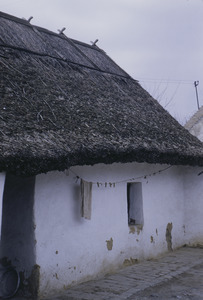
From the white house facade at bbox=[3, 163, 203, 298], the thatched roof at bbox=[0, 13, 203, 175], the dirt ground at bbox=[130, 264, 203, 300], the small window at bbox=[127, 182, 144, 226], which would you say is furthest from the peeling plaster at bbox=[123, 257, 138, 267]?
the thatched roof at bbox=[0, 13, 203, 175]

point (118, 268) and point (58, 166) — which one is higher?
point (58, 166)

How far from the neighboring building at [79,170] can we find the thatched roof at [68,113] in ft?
0.08

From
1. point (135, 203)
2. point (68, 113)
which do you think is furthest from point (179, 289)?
point (68, 113)

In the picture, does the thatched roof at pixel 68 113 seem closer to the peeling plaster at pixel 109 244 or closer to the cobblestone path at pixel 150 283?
the peeling plaster at pixel 109 244

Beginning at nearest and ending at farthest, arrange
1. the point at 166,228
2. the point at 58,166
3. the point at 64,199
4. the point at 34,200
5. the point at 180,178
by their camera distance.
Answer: the point at 58,166 → the point at 34,200 → the point at 64,199 → the point at 166,228 → the point at 180,178

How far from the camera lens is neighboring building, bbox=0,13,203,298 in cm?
562

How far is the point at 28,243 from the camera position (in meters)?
5.83

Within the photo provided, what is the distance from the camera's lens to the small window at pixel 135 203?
8336 mm

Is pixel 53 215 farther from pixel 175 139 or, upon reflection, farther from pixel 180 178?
pixel 180 178

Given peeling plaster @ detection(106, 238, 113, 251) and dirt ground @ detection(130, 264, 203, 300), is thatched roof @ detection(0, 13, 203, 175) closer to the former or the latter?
peeling plaster @ detection(106, 238, 113, 251)

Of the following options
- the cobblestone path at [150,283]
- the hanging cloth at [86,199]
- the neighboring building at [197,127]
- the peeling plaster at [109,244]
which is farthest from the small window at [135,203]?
the neighboring building at [197,127]

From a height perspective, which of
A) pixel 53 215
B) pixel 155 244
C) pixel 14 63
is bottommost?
pixel 155 244

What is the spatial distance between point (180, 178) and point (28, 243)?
550 cm

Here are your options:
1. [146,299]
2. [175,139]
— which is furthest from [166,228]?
[146,299]
